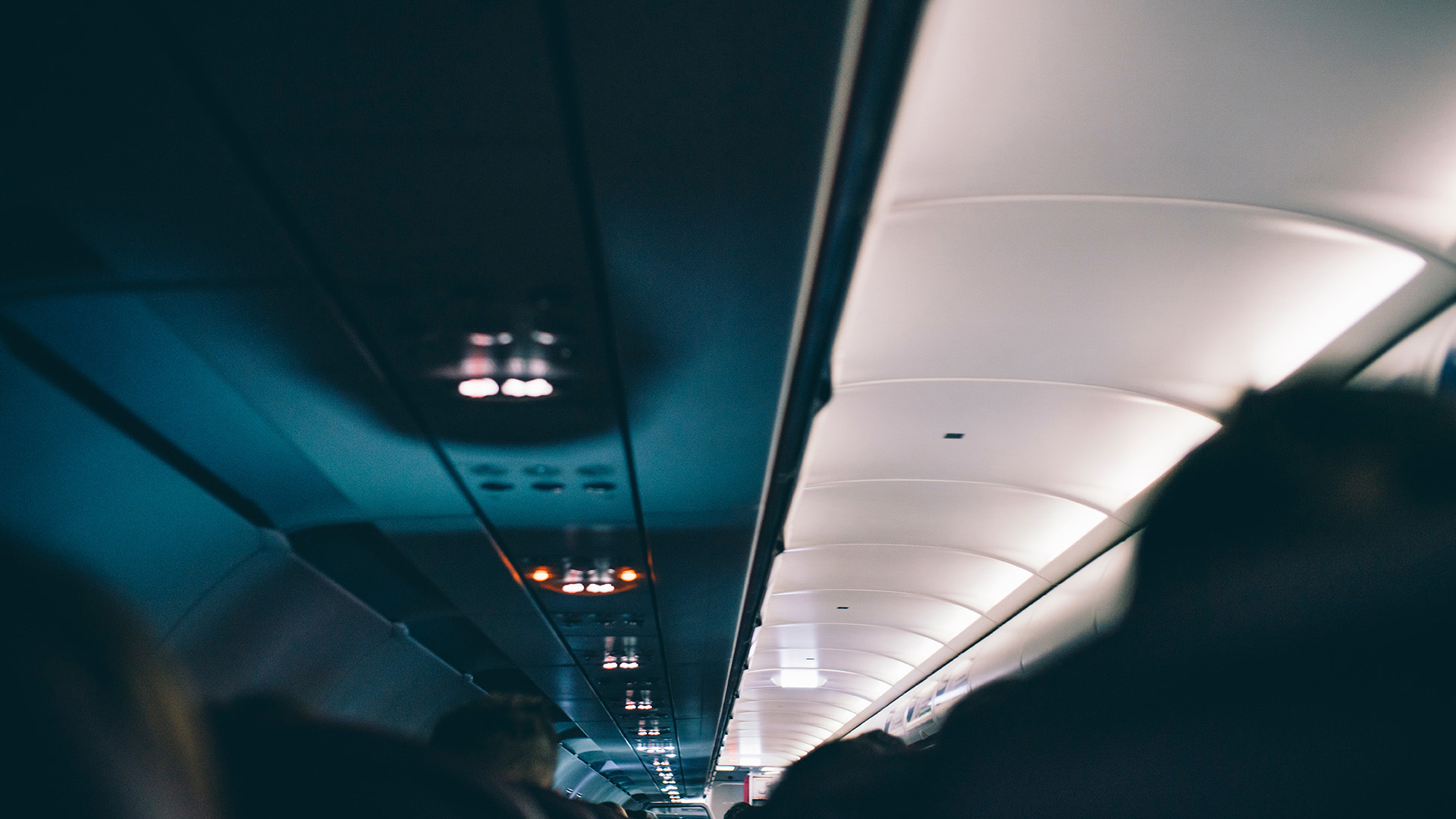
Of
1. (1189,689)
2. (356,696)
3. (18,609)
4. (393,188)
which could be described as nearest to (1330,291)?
(393,188)

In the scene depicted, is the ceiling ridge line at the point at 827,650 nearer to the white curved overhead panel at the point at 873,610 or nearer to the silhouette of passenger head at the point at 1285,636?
the white curved overhead panel at the point at 873,610

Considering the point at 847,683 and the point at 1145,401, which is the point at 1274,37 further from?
the point at 847,683

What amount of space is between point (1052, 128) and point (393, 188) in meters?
3.69

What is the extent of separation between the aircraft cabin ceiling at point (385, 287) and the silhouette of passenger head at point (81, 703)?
7.91 ft

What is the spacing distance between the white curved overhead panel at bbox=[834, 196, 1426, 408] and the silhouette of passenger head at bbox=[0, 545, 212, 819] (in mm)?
5402

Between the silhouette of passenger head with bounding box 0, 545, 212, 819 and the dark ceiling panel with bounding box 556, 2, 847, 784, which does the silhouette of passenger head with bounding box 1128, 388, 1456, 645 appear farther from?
the dark ceiling panel with bounding box 556, 2, 847, 784

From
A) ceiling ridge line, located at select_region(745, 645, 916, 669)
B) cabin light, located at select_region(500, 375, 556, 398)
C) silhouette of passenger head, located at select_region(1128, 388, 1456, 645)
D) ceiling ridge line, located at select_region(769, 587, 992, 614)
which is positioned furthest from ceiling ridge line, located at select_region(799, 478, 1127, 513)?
ceiling ridge line, located at select_region(745, 645, 916, 669)

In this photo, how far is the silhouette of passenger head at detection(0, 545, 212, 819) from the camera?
553 mm

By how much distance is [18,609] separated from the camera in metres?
0.56

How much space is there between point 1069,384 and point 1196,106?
361cm

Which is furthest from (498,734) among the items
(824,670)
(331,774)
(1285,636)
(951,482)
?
(824,670)

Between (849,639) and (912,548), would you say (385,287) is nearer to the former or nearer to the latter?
(912,548)

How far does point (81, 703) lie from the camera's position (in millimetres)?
577

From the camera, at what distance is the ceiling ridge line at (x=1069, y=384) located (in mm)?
7996
